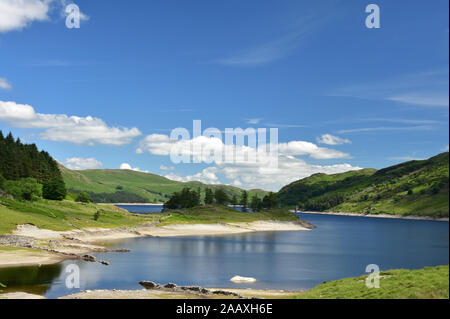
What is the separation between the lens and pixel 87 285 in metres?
58.8

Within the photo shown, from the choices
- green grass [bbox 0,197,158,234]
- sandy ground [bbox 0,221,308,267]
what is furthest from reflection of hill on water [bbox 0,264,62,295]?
green grass [bbox 0,197,158,234]

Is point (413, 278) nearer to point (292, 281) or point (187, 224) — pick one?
point (292, 281)

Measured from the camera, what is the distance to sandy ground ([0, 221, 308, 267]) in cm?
7581

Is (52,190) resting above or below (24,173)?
below

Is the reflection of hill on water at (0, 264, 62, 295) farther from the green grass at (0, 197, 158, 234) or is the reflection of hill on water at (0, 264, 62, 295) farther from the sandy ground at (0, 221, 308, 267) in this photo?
the green grass at (0, 197, 158, 234)

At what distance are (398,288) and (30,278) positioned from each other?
183 ft

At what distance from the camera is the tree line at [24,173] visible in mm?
142387

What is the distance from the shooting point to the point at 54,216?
129625mm

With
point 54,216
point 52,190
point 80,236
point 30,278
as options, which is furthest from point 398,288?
point 52,190

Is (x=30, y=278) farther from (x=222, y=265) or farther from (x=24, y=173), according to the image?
(x=24, y=173)

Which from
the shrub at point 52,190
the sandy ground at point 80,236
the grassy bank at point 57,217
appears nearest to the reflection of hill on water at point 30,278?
the sandy ground at point 80,236

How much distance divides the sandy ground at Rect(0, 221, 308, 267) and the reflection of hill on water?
4856 millimetres
